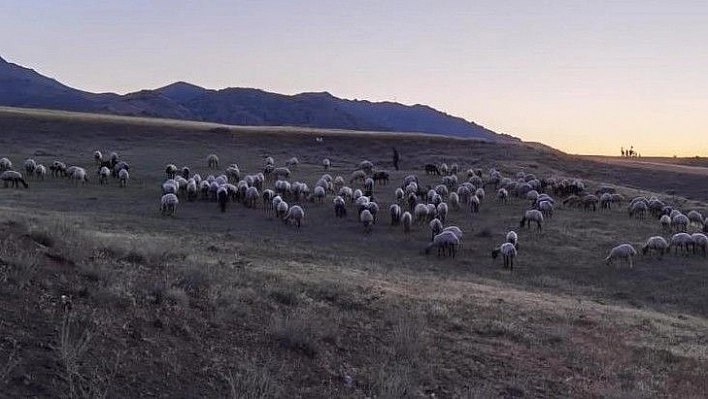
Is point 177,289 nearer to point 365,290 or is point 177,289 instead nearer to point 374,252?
point 365,290

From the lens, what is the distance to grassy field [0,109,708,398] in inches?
365

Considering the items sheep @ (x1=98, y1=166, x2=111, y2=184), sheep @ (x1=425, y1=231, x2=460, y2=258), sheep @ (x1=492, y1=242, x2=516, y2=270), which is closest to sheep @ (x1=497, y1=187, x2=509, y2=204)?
sheep @ (x1=425, y1=231, x2=460, y2=258)

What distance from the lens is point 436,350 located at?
12984 millimetres

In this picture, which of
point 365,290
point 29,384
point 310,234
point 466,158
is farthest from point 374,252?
point 466,158

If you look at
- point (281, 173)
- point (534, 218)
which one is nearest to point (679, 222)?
point (534, 218)

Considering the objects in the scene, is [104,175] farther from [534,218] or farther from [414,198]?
[534,218]

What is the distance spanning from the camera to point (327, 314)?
45.4 ft

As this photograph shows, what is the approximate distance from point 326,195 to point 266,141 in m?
39.7

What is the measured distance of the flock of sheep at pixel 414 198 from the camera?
109 feet

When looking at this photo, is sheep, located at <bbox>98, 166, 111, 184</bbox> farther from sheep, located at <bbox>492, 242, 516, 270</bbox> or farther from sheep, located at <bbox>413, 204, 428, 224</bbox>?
sheep, located at <bbox>492, 242, 516, 270</bbox>

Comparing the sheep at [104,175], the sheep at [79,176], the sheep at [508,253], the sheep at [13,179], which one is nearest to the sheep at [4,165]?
the sheep at [13,179]

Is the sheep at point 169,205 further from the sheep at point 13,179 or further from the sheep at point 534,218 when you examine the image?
the sheep at point 534,218

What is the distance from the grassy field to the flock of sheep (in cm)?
107

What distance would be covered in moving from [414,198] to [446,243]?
11420mm
